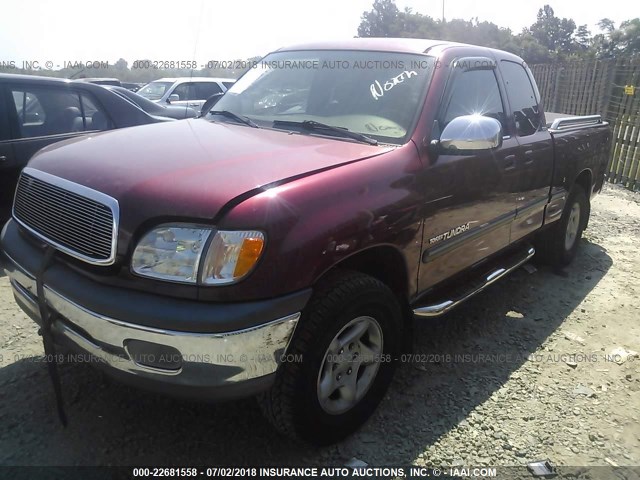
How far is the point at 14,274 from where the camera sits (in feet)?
8.27

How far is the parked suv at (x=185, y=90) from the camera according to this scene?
36.6ft

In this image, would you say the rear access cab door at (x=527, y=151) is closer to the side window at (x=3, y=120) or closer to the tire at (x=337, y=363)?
the tire at (x=337, y=363)

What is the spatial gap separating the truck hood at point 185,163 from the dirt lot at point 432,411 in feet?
3.79

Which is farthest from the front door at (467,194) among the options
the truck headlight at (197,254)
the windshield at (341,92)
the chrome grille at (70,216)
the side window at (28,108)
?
the side window at (28,108)

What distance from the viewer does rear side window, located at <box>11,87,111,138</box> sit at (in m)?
4.53

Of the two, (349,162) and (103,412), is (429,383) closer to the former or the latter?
(349,162)

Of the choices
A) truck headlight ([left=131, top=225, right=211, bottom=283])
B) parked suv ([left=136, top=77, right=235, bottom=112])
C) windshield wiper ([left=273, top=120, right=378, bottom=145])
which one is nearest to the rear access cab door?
windshield wiper ([left=273, top=120, right=378, bottom=145])

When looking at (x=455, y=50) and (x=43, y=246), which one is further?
(x=455, y=50)

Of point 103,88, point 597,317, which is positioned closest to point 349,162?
point 597,317

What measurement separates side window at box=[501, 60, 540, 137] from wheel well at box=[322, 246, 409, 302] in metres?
1.74

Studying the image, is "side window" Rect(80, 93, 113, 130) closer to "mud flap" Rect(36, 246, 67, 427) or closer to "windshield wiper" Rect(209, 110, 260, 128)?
"windshield wiper" Rect(209, 110, 260, 128)

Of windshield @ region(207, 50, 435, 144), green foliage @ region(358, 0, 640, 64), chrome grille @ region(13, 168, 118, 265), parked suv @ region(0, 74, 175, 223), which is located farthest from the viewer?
green foliage @ region(358, 0, 640, 64)

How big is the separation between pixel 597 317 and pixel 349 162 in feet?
9.35

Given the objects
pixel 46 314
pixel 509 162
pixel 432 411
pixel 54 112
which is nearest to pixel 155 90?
pixel 54 112
